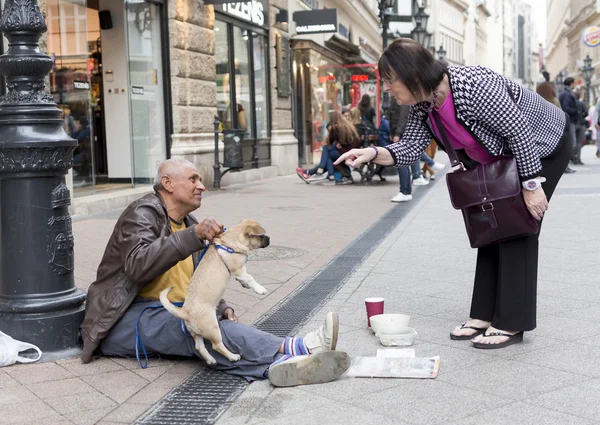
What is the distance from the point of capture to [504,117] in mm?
3979

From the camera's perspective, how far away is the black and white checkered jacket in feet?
13.1

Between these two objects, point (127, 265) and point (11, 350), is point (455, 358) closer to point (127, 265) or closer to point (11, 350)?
point (127, 265)

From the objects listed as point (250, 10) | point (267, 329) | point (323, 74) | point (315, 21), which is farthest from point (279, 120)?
point (267, 329)

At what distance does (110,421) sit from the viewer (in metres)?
3.35

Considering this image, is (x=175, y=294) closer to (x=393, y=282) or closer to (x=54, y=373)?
(x=54, y=373)

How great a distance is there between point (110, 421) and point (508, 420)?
5.24 feet

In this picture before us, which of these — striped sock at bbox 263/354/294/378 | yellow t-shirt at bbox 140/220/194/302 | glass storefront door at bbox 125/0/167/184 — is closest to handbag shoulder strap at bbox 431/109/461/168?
striped sock at bbox 263/354/294/378

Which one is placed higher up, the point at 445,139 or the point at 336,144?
the point at 445,139

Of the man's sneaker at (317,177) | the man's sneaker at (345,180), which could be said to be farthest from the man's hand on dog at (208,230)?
the man's sneaker at (317,177)

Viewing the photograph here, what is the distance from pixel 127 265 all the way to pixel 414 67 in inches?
66.5

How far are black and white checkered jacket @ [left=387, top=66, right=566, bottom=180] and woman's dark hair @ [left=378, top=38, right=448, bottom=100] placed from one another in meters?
0.09

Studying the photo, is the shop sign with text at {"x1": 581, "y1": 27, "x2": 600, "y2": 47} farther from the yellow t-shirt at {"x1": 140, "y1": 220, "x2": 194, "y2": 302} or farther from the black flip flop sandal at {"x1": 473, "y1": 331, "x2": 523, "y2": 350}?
the yellow t-shirt at {"x1": 140, "y1": 220, "x2": 194, "y2": 302}

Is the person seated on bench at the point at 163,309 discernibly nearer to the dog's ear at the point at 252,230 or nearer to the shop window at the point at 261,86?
the dog's ear at the point at 252,230

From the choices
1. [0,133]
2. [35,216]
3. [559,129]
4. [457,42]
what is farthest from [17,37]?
[457,42]
